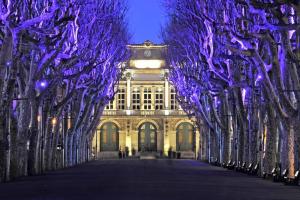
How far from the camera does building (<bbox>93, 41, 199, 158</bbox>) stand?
131 meters

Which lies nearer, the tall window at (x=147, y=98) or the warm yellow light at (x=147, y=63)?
the tall window at (x=147, y=98)

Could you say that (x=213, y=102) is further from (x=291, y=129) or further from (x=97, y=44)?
(x=291, y=129)

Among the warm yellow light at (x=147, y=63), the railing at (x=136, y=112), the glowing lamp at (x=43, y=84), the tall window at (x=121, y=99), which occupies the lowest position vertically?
the glowing lamp at (x=43, y=84)

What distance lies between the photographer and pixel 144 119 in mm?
131250

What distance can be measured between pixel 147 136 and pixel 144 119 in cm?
323

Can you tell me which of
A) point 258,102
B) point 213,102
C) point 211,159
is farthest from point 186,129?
point 258,102

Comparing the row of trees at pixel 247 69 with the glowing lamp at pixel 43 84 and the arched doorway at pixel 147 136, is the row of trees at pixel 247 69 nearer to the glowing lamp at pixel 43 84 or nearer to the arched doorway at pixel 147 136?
the glowing lamp at pixel 43 84

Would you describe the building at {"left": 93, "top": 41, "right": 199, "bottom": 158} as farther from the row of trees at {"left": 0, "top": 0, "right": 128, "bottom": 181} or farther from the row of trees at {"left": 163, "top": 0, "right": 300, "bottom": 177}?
the row of trees at {"left": 0, "top": 0, "right": 128, "bottom": 181}

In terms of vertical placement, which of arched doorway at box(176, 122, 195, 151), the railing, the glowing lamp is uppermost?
the railing

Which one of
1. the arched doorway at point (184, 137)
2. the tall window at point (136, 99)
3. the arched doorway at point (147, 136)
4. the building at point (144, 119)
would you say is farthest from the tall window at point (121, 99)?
the arched doorway at point (184, 137)

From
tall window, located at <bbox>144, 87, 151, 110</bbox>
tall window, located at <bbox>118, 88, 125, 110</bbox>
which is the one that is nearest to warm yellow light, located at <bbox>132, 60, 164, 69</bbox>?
tall window, located at <bbox>144, 87, 151, 110</bbox>

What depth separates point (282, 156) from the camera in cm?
3675

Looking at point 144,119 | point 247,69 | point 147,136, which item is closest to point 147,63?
point 144,119

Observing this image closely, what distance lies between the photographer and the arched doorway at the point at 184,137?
433 ft
